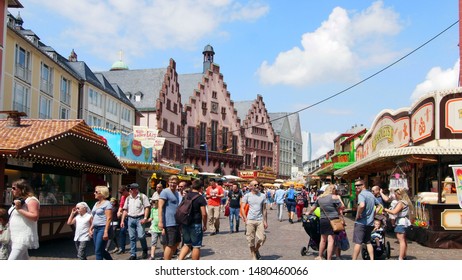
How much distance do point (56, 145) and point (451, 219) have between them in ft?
35.7

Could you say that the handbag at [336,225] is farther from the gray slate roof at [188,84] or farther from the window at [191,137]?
the gray slate roof at [188,84]

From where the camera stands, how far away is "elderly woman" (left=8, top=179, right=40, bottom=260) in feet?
23.7

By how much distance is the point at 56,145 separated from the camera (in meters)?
14.9

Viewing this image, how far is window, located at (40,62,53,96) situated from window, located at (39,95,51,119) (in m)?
0.53

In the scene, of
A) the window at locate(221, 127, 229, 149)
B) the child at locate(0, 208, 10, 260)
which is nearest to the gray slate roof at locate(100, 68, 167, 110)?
the window at locate(221, 127, 229, 149)

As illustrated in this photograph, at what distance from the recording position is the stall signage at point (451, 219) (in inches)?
544

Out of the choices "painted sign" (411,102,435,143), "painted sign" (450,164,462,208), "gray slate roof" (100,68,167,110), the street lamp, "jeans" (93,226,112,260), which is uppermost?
"gray slate roof" (100,68,167,110)

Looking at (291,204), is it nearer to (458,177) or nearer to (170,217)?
(458,177)

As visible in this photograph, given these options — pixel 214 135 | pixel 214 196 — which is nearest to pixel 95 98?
pixel 214 135

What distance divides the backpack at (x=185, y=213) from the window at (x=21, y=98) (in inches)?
1066

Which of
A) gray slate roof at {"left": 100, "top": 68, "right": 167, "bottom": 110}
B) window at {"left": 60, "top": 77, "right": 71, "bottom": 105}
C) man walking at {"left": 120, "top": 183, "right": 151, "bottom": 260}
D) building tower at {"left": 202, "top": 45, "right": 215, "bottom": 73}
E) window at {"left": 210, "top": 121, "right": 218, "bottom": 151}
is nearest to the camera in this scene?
man walking at {"left": 120, "top": 183, "right": 151, "bottom": 260}

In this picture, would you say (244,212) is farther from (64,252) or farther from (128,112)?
(128,112)

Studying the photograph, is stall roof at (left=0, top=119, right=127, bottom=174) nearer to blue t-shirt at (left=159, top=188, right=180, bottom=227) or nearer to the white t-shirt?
the white t-shirt

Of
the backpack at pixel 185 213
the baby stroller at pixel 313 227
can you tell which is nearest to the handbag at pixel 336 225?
the baby stroller at pixel 313 227
